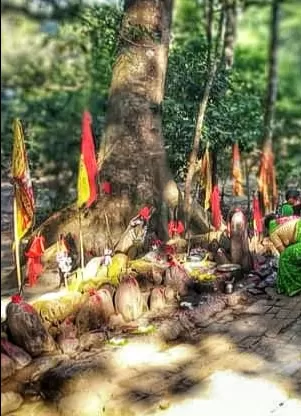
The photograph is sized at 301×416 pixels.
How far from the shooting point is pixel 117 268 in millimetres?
7438

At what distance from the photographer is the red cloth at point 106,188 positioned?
8.94m

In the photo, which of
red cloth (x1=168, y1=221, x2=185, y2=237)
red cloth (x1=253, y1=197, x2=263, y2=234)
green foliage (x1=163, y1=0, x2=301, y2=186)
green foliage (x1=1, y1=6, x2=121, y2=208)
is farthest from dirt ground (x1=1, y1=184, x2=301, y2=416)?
green foliage (x1=1, y1=6, x2=121, y2=208)

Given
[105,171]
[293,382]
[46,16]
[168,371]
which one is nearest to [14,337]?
[168,371]

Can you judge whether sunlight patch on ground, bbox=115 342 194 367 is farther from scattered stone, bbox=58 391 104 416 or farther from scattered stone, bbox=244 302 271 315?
scattered stone, bbox=244 302 271 315

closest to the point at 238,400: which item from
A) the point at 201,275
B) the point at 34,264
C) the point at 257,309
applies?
the point at 257,309

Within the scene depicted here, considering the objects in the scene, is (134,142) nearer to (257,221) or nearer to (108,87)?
(257,221)

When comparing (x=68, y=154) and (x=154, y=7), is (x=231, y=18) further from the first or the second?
(x=154, y=7)

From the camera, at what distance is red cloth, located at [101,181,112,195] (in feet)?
29.3

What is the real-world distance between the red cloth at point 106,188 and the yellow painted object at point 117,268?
149 cm

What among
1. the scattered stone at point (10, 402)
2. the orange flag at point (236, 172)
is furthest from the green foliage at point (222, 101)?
the scattered stone at point (10, 402)

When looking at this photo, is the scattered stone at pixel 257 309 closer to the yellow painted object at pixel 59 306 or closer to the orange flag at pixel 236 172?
the yellow painted object at pixel 59 306

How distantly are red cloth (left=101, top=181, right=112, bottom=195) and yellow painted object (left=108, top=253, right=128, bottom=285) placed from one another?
4.88 ft

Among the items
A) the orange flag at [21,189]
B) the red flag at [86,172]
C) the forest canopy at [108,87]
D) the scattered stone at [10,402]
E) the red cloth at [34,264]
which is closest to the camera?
the scattered stone at [10,402]

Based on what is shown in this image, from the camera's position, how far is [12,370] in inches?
211
